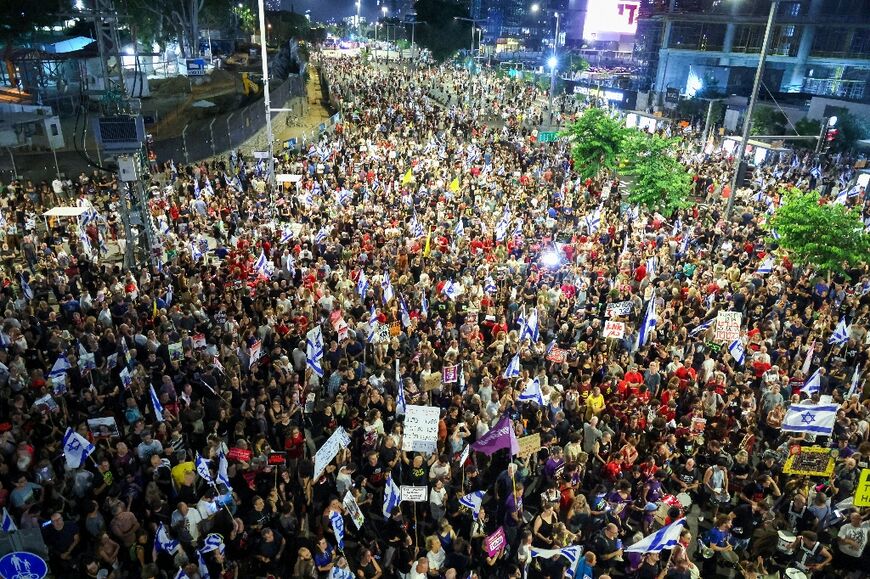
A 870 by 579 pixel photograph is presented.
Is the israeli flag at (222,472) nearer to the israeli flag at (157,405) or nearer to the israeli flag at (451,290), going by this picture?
the israeli flag at (157,405)

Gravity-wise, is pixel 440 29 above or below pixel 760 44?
below

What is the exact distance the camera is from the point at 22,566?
6.81m

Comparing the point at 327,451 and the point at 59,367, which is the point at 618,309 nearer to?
the point at 327,451

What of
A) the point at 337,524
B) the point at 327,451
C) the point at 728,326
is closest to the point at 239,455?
the point at 327,451

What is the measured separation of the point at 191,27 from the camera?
178 ft

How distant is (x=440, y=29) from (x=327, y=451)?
→ 82417 mm

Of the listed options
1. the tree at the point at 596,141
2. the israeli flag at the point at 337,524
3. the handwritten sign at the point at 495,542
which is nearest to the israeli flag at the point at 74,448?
the israeli flag at the point at 337,524

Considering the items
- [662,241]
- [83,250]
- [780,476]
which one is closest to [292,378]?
[780,476]

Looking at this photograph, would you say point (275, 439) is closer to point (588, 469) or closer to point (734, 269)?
point (588, 469)

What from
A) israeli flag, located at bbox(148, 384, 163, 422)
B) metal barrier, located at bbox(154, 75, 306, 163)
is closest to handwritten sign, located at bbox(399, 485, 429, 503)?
israeli flag, located at bbox(148, 384, 163, 422)

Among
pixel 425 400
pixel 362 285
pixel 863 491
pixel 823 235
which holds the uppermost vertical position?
pixel 823 235

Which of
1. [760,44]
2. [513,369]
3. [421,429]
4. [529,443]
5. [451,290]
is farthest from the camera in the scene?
[760,44]

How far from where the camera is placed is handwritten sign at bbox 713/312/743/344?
1310 cm

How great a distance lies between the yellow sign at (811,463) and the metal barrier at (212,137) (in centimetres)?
3057
